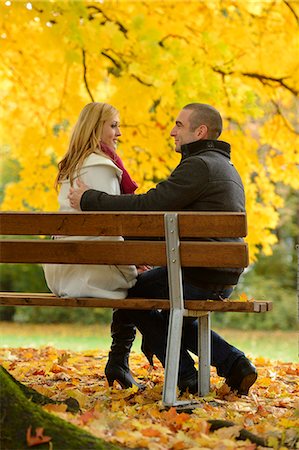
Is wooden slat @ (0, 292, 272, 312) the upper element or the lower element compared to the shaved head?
lower

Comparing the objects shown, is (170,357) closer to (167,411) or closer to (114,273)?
(167,411)

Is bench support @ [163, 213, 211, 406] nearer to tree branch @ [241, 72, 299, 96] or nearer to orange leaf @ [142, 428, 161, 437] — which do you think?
orange leaf @ [142, 428, 161, 437]

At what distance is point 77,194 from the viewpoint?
16.3 feet

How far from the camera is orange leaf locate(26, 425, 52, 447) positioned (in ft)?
11.2

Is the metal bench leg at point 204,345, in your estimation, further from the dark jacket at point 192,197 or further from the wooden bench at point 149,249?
the dark jacket at point 192,197

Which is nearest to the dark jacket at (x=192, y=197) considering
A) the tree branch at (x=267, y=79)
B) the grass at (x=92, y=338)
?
the tree branch at (x=267, y=79)

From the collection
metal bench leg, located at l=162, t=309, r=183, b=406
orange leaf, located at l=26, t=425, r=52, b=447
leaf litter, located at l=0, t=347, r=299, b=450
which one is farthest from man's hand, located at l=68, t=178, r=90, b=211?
orange leaf, located at l=26, t=425, r=52, b=447

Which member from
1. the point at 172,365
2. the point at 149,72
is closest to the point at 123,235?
the point at 172,365

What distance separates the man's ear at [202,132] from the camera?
5184 mm

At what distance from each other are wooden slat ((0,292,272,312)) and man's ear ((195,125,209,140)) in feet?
3.43

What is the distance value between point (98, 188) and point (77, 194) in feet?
0.44

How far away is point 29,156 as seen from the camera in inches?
444

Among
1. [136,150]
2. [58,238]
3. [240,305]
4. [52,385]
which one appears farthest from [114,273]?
[136,150]

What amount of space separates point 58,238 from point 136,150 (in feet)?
17.6
